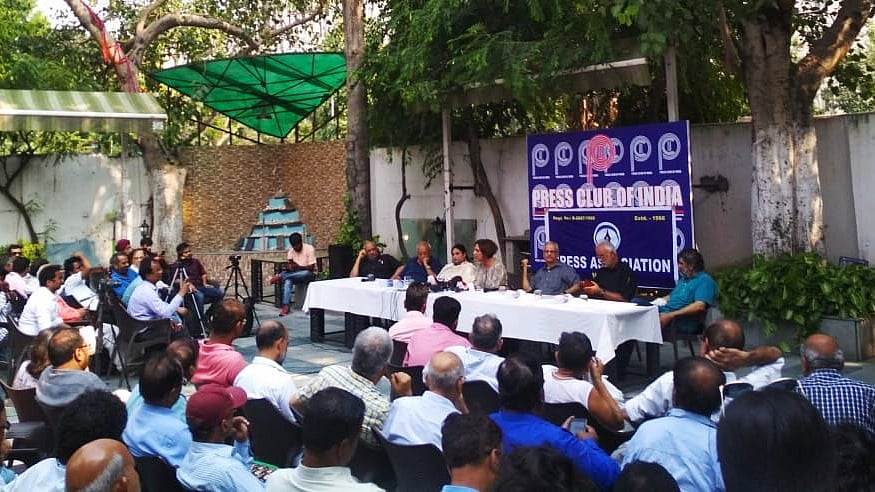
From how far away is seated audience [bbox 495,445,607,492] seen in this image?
211 cm

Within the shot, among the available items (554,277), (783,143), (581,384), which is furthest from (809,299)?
(581,384)

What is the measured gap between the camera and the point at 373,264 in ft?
36.5

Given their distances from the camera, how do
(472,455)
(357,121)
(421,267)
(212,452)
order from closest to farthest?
(472,455), (212,452), (421,267), (357,121)

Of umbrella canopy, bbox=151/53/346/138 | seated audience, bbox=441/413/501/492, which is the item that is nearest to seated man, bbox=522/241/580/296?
seated audience, bbox=441/413/501/492

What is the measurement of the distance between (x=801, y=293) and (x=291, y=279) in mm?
7107

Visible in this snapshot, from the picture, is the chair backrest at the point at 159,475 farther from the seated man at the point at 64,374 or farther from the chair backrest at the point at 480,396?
the chair backrest at the point at 480,396

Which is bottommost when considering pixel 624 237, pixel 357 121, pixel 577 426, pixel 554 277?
pixel 577 426

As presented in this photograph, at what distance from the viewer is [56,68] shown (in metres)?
15.1

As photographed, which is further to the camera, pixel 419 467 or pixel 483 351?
pixel 483 351

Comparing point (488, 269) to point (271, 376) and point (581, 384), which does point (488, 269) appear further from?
point (581, 384)

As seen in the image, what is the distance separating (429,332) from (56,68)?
11.6 m

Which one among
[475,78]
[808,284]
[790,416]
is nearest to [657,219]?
[808,284]

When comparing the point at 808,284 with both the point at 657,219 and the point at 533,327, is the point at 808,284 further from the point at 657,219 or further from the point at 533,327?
the point at 533,327

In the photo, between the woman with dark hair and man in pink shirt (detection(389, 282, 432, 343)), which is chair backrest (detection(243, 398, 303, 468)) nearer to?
man in pink shirt (detection(389, 282, 432, 343))
